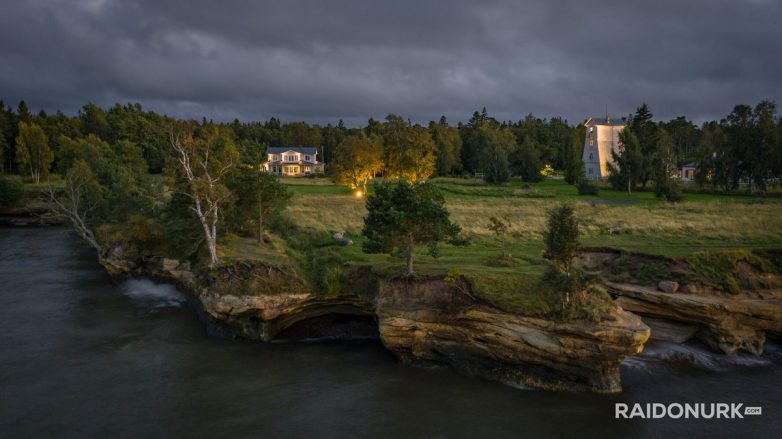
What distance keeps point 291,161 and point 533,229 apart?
309 feet

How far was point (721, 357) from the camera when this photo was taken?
2509cm

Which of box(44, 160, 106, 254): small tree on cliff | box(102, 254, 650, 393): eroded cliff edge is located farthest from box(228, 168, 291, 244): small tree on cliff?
box(44, 160, 106, 254): small tree on cliff

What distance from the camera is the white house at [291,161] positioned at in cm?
12644

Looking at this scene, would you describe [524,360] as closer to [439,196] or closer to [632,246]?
[439,196]

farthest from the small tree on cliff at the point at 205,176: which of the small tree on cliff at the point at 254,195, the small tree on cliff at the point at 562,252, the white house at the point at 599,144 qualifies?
the white house at the point at 599,144

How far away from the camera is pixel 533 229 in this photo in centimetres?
4325

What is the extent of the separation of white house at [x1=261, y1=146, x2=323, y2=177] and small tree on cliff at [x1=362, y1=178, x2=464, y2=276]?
100 meters

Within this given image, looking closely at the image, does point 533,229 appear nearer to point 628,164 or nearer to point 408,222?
point 408,222

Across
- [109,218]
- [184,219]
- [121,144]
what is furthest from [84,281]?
[121,144]

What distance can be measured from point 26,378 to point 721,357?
111 ft

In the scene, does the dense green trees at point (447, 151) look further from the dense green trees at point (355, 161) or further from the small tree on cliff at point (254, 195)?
the small tree on cliff at point (254, 195)

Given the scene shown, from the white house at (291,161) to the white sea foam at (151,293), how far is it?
87094 mm

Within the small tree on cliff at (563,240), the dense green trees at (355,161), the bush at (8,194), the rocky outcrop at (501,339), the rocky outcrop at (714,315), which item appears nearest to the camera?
the rocky outcrop at (501,339)

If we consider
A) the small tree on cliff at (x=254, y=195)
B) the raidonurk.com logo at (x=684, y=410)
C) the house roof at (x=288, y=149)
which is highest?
the house roof at (x=288, y=149)
